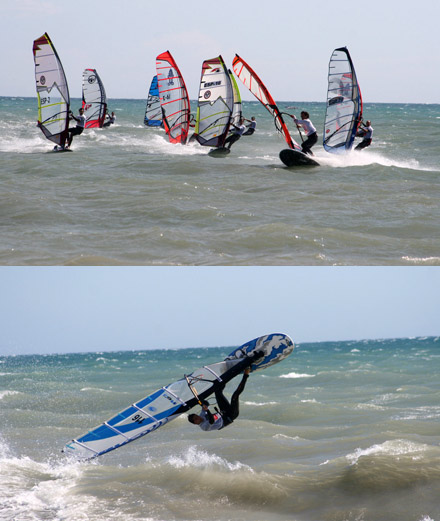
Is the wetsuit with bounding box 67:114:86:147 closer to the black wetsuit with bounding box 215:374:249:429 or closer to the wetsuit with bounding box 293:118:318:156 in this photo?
the wetsuit with bounding box 293:118:318:156

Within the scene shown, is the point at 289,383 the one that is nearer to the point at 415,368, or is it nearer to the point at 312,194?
the point at 415,368

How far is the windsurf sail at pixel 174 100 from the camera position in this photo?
1822cm

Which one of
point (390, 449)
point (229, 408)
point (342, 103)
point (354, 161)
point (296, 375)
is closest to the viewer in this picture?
point (229, 408)

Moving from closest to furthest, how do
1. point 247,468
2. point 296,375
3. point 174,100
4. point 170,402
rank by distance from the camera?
point 170,402 < point 247,468 < point 174,100 < point 296,375

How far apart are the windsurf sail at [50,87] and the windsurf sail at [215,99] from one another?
138 inches

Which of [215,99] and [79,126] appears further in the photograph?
[215,99]

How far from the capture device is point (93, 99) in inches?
1049

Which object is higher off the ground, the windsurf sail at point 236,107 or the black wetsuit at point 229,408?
the windsurf sail at point 236,107

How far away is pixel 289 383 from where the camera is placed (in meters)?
18.0

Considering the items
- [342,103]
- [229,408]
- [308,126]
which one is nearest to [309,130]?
[308,126]

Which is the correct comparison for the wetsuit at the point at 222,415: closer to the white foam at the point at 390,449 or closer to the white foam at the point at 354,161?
the white foam at the point at 390,449

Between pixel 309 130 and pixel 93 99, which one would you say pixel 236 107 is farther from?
pixel 93 99

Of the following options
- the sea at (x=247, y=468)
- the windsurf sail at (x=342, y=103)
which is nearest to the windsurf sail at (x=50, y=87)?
the windsurf sail at (x=342, y=103)

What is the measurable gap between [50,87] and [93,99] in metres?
11.8
